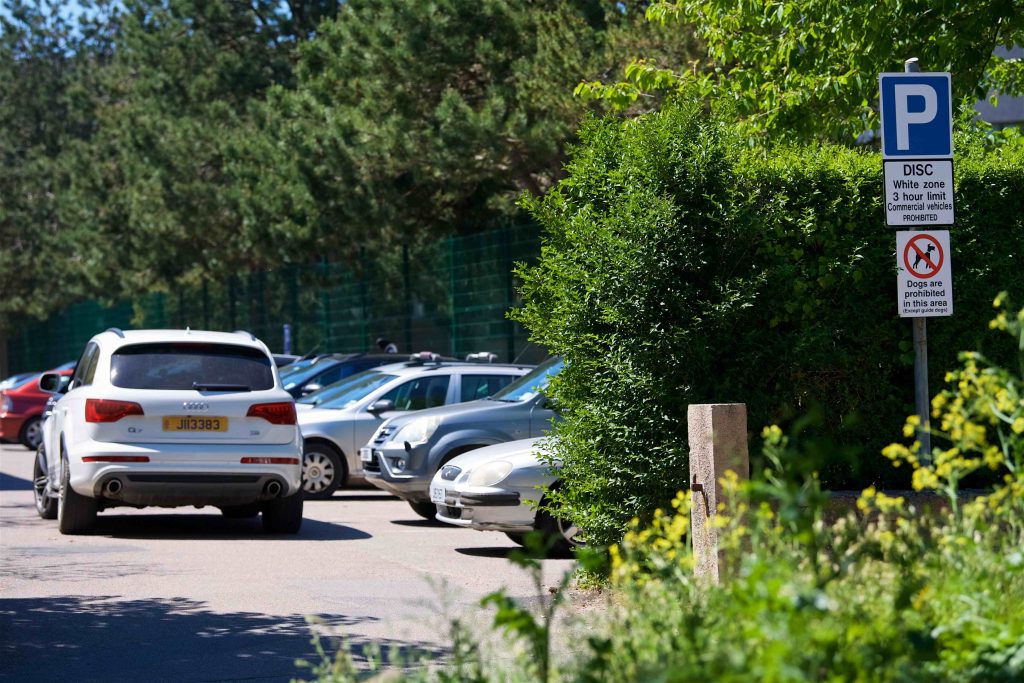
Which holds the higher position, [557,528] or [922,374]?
[922,374]

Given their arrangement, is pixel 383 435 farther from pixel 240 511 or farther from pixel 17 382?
pixel 17 382

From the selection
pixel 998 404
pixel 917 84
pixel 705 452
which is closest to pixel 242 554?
pixel 705 452

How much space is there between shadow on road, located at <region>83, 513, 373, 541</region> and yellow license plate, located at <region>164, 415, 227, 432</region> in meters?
1.00

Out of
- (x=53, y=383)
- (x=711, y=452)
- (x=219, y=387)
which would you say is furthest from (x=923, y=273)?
(x=53, y=383)

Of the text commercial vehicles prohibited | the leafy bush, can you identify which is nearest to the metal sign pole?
the text commercial vehicles prohibited

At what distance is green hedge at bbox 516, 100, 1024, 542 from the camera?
9164mm

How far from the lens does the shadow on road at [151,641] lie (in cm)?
751

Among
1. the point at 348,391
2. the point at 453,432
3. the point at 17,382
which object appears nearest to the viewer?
the point at 453,432

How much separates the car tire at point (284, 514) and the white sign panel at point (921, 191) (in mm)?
6935

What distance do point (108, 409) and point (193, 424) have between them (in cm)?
72

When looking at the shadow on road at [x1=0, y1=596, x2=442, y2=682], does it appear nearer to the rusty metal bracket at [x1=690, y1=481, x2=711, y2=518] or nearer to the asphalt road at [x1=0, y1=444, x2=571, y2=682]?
the asphalt road at [x1=0, y1=444, x2=571, y2=682]

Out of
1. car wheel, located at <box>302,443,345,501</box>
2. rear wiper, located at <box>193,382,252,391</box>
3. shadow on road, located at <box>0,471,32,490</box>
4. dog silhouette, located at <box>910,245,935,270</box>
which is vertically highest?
dog silhouette, located at <box>910,245,935,270</box>

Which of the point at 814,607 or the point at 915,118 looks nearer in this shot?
the point at 814,607

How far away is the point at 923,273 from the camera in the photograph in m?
8.92
